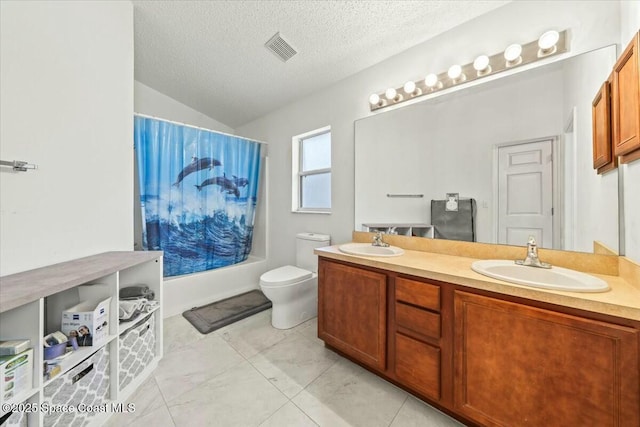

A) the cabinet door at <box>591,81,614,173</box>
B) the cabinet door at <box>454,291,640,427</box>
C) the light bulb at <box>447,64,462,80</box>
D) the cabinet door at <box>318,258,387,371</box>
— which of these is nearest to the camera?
the cabinet door at <box>454,291,640,427</box>

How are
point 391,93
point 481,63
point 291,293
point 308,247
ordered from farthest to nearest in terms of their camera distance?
point 308,247
point 291,293
point 391,93
point 481,63

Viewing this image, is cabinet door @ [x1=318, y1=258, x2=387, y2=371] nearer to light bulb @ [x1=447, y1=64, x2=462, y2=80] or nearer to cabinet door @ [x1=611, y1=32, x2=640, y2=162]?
cabinet door @ [x1=611, y1=32, x2=640, y2=162]

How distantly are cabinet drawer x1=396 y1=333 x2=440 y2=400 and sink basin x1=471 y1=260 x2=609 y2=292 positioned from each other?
489 mm

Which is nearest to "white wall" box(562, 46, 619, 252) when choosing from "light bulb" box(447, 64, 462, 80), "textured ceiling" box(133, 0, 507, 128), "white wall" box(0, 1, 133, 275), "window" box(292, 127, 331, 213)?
"light bulb" box(447, 64, 462, 80)

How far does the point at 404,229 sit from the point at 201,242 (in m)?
2.14

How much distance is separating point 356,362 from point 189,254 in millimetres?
1983

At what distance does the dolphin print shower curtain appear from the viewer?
2.26 metres

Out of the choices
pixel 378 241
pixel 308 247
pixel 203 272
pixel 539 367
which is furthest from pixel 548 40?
pixel 203 272

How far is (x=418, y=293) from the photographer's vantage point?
1245mm

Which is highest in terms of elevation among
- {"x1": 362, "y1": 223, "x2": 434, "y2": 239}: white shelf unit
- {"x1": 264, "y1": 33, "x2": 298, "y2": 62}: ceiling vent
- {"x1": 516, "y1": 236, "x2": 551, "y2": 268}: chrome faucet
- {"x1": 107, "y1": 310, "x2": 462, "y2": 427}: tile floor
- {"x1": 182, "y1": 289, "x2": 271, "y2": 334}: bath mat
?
{"x1": 264, "y1": 33, "x2": 298, "y2": 62}: ceiling vent

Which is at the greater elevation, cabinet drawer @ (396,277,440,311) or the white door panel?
the white door panel

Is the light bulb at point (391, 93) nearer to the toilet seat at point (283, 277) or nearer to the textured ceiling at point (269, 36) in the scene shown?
the textured ceiling at point (269, 36)

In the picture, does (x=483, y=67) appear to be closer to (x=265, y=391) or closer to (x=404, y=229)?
(x=404, y=229)

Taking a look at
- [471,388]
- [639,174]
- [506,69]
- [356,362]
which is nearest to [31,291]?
[356,362]
